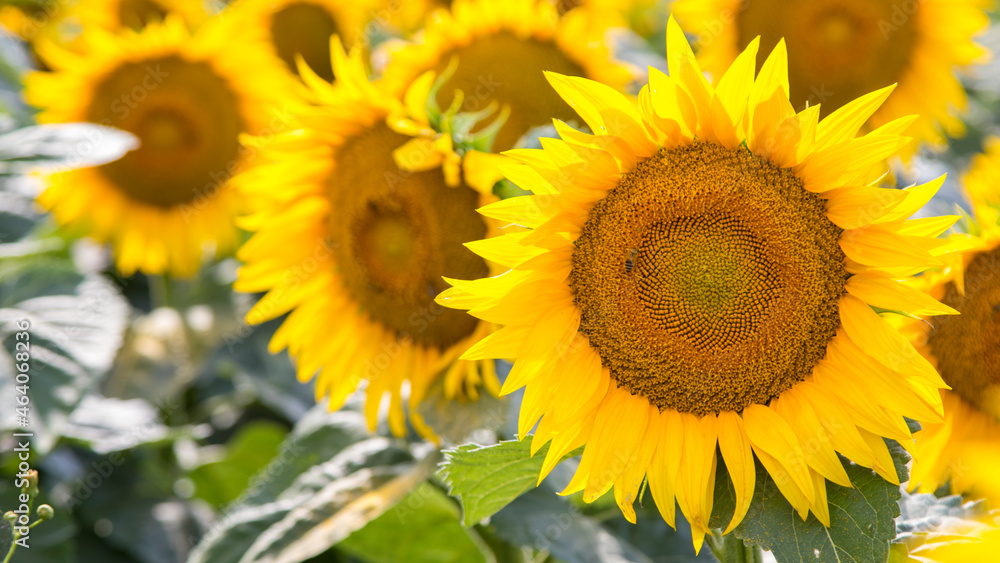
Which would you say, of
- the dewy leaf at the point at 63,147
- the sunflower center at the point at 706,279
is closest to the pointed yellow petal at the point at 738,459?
the sunflower center at the point at 706,279

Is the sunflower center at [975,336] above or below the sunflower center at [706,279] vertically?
below


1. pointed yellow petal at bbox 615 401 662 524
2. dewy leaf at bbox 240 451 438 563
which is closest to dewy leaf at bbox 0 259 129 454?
dewy leaf at bbox 240 451 438 563

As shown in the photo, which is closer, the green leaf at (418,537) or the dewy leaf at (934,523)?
the dewy leaf at (934,523)

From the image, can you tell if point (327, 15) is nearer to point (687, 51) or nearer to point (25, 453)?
point (25, 453)

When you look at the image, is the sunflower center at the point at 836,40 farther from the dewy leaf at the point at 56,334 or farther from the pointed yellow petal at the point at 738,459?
the dewy leaf at the point at 56,334

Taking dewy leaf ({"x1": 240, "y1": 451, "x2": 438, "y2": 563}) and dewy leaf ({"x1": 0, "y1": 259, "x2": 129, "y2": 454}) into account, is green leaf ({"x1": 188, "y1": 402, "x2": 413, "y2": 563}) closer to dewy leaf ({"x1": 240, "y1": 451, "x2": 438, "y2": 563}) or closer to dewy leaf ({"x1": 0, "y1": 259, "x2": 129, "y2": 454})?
dewy leaf ({"x1": 240, "y1": 451, "x2": 438, "y2": 563})

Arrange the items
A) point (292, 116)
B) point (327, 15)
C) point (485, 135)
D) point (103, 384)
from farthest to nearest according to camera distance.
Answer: point (327, 15) < point (103, 384) < point (292, 116) < point (485, 135)

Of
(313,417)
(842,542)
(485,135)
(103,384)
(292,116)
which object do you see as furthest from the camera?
(103,384)

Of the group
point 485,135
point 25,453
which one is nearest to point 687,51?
point 485,135
